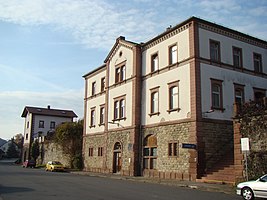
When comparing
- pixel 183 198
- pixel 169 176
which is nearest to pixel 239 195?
pixel 183 198

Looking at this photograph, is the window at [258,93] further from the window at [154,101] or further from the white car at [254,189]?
the white car at [254,189]

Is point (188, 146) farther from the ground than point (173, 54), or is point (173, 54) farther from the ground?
point (173, 54)

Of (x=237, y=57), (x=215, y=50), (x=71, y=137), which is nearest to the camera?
(x=215, y=50)

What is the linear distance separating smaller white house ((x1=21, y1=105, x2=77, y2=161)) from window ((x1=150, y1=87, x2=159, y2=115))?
43839mm

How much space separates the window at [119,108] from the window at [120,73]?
2164 mm

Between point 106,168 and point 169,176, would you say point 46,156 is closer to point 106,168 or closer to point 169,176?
point 106,168

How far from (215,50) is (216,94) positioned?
379 cm

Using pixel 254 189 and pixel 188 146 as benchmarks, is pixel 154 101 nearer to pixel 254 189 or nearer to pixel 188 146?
pixel 188 146

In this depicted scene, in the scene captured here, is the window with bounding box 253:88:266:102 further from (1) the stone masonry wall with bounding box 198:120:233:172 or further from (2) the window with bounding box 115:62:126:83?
(2) the window with bounding box 115:62:126:83

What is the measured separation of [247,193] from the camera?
14.7 m

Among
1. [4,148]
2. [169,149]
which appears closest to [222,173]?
[169,149]

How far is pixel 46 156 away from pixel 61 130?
13.1 metres

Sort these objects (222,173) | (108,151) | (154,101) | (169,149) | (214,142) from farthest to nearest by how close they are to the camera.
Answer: (108,151) < (154,101) < (169,149) < (214,142) < (222,173)

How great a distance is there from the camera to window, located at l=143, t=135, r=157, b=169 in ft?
95.8
